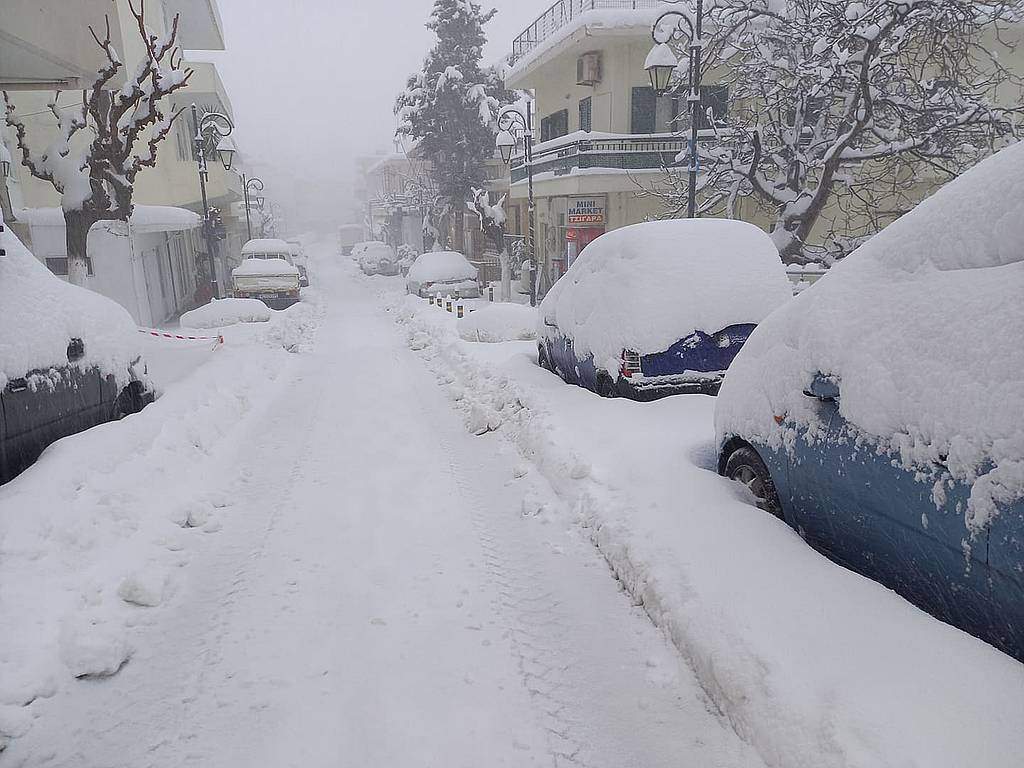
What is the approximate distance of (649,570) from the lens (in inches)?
158

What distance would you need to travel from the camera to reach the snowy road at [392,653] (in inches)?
117

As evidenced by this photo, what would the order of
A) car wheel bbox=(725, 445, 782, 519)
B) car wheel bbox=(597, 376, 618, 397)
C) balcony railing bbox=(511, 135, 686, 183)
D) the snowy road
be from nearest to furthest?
the snowy road < car wheel bbox=(725, 445, 782, 519) < car wheel bbox=(597, 376, 618, 397) < balcony railing bbox=(511, 135, 686, 183)

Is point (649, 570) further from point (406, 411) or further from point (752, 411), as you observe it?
point (406, 411)

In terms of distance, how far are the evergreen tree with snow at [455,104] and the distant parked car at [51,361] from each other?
25.9m

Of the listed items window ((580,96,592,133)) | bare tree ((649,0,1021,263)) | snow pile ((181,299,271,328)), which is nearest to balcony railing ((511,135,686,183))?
bare tree ((649,0,1021,263))

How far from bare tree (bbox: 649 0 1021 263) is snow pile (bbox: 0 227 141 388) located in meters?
12.3

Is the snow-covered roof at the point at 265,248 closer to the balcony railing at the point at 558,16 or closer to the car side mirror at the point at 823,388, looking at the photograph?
the balcony railing at the point at 558,16

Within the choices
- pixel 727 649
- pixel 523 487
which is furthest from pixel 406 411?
pixel 727 649

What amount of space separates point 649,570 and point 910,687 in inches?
60.9

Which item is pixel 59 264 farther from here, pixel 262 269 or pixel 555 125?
pixel 555 125

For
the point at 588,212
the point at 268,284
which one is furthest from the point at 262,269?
the point at 588,212

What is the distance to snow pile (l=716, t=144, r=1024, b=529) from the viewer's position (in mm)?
2575

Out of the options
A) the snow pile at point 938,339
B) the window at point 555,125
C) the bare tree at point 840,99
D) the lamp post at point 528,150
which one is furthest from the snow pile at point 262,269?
the snow pile at point 938,339

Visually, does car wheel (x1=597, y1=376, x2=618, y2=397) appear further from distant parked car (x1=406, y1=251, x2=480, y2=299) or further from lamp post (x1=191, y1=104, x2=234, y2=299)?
lamp post (x1=191, y1=104, x2=234, y2=299)
